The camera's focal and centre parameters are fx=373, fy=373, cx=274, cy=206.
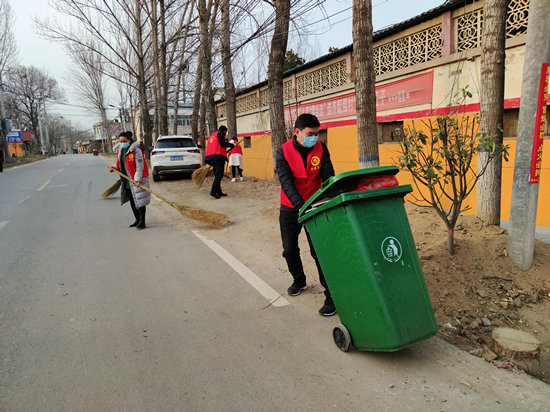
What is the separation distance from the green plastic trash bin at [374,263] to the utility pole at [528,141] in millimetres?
1866

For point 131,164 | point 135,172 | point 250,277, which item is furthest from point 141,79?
point 250,277

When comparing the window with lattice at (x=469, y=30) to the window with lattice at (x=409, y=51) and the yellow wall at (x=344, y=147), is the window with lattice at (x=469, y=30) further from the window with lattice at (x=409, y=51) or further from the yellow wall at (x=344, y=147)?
the yellow wall at (x=344, y=147)

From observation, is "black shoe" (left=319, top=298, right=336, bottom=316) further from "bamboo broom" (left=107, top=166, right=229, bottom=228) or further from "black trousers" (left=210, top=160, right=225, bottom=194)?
"black trousers" (left=210, top=160, right=225, bottom=194)

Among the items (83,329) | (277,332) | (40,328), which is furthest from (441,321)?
(40,328)

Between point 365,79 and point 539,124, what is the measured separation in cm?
207

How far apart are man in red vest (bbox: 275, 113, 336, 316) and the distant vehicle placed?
10.1 meters

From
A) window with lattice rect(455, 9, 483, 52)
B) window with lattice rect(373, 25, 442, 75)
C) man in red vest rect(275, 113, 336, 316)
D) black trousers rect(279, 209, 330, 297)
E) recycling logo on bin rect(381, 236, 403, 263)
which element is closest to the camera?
recycling logo on bin rect(381, 236, 403, 263)

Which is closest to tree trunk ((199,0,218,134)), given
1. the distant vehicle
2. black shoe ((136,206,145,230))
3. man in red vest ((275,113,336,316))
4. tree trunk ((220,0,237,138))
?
tree trunk ((220,0,237,138))

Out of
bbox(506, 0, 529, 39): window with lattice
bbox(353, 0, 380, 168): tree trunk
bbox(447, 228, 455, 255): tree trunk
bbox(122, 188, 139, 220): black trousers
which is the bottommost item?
bbox(447, 228, 455, 255): tree trunk

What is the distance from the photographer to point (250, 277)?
13.7ft

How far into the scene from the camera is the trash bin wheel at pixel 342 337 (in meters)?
2.56

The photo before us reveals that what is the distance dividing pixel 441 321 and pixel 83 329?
2948mm

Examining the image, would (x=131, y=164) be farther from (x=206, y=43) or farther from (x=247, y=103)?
(x=247, y=103)

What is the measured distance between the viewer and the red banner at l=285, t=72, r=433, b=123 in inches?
290
